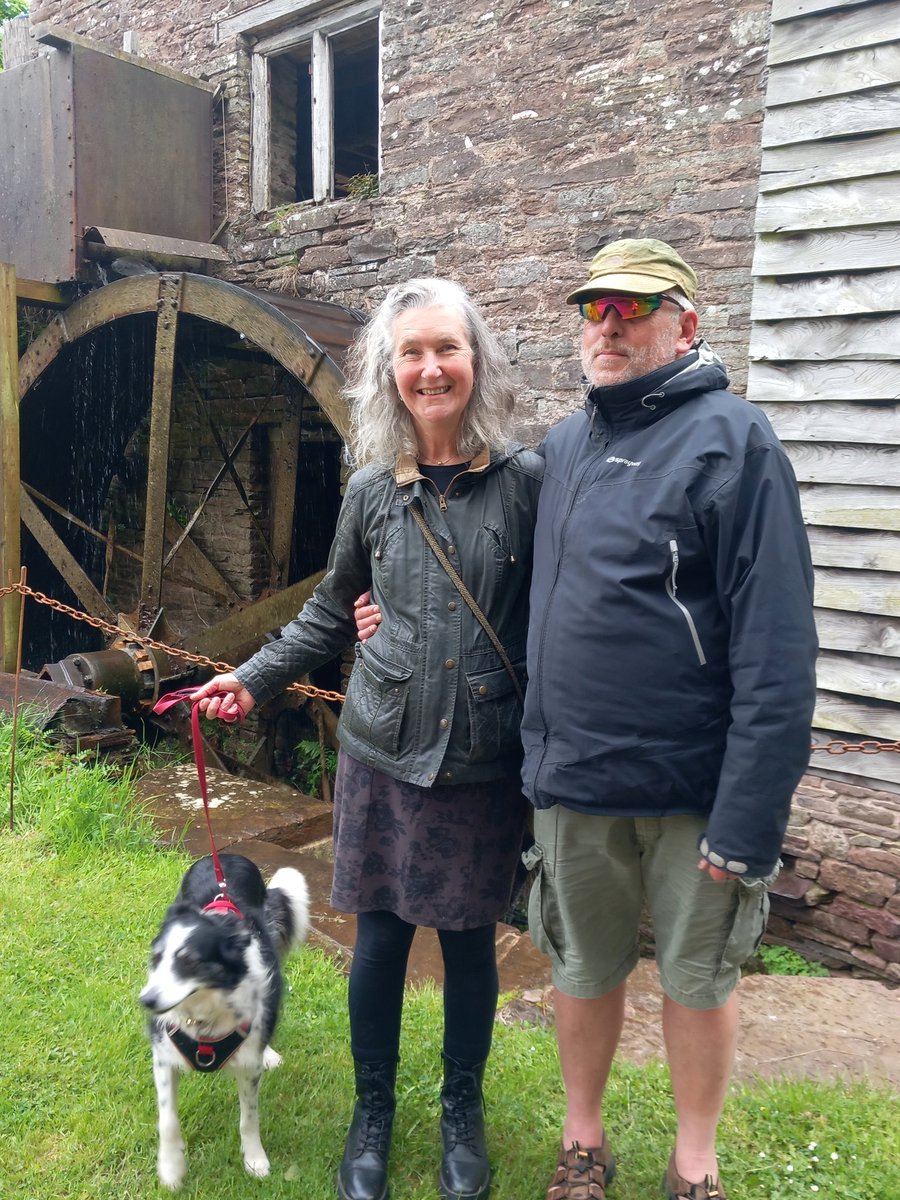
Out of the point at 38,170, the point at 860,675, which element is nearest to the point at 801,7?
the point at 860,675

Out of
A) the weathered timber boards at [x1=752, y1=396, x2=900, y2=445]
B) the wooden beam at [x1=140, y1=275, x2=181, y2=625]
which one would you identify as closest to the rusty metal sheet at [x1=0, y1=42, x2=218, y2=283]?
the wooden beam at [x1=140, y1=275, x2=181, y2=625]

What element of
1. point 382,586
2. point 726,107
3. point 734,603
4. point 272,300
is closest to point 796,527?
point 734,603

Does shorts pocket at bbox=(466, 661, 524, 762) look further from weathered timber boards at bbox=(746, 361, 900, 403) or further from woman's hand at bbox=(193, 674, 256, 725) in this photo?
weathered timber boards at bbox=(746, 361, 900, 403)

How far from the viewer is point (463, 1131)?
183cm

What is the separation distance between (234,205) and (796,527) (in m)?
5.33

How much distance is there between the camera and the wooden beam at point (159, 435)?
4758 millimetres

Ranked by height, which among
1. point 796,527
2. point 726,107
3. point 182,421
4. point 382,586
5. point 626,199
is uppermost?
point 726,107

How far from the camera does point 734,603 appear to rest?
138 cm

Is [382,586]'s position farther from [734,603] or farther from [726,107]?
[726,107]

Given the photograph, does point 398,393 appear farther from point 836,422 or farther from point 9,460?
point 9,460

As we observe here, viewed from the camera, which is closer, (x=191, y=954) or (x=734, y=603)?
(x=734, y=603)

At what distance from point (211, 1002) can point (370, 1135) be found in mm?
435

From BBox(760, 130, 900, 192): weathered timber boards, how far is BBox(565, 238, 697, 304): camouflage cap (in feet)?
7.22

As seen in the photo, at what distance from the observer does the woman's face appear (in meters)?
1.69
